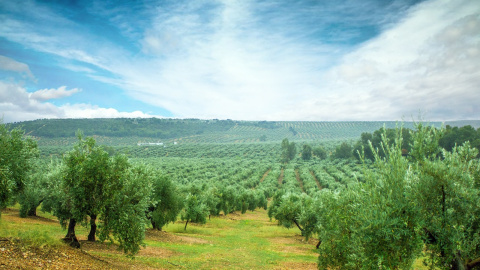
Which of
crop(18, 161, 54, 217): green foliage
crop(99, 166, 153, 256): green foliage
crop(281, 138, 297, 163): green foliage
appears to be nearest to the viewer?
crop(99, 166, 153, 256): green foliage

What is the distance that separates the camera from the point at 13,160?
17.8 metres

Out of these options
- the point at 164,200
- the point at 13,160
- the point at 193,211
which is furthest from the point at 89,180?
the point at 193,211

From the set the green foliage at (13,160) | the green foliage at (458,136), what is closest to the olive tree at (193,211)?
the green foliage at (13,160)

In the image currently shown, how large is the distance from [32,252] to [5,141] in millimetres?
8516

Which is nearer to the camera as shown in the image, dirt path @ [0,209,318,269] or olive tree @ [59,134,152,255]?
dirt path @ [0,209,318,269]

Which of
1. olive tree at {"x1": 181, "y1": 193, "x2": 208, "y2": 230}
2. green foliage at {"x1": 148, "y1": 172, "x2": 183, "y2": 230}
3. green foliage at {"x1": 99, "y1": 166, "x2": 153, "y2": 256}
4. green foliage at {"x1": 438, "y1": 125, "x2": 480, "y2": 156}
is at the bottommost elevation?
olive tree at {"x1": 181, "y1": 193, "x2": 208, "y2": 230}

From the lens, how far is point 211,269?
21.2m

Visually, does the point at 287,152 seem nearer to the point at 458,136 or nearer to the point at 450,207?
the point at 458,136

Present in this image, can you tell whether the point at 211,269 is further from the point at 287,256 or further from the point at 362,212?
the point at 362,212

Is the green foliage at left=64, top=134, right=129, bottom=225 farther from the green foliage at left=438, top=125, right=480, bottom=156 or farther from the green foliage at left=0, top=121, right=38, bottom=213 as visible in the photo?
the green foliage at left=438, top=125, right=480, bottom=156

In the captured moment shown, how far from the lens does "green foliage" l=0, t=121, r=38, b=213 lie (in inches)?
653

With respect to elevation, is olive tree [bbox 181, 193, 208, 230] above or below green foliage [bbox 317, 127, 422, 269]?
below

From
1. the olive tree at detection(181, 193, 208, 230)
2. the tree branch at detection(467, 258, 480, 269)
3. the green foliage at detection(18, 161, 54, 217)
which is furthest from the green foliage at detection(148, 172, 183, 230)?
the tree branch at detection(467, 258, 480, 269)

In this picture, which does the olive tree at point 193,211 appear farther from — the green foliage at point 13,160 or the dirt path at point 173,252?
the green foliage at point 13,160
